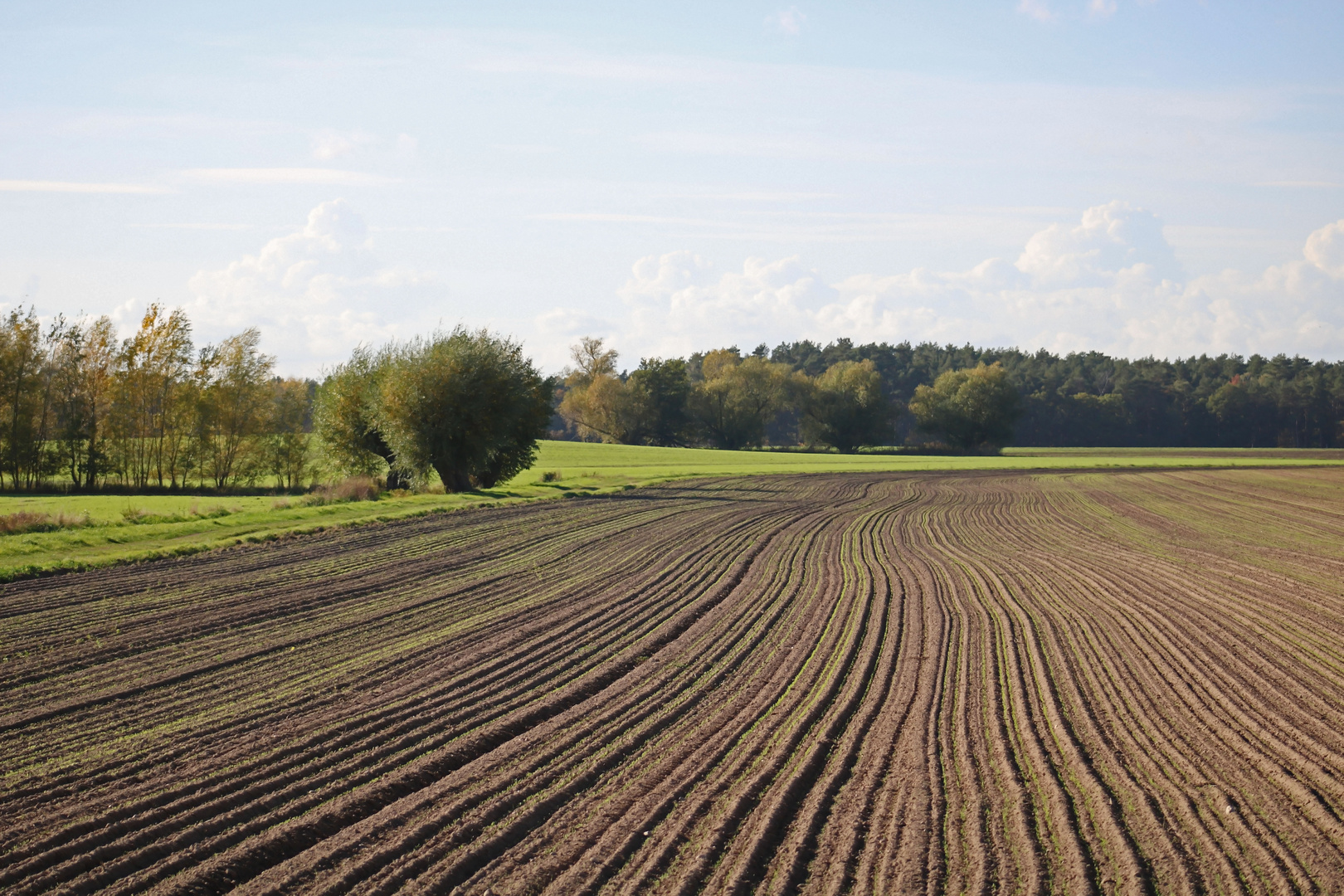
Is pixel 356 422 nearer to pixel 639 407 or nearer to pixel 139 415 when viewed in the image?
pixel 139 415

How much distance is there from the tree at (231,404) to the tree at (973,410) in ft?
229

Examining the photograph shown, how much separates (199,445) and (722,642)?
45982 millimetres

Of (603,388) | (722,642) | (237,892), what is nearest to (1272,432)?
(603,388)

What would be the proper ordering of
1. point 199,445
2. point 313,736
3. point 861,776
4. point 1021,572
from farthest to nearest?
1. point 199,445
2. point 1021,572
3. point 313,736
4. point 861,776

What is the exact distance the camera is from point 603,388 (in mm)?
95688

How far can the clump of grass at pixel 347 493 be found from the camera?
32656mm

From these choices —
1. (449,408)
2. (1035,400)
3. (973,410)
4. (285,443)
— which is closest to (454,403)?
(449,408)

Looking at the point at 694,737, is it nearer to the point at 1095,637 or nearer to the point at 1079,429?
the point at 1095,637

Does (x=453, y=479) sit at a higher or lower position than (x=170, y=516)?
higher

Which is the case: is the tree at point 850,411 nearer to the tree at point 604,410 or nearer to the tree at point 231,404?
the tree at point 604,410

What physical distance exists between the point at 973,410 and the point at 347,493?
77997mm

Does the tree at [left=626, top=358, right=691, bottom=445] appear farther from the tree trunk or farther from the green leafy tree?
the tree trunk

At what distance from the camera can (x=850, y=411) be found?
96875 millimetres

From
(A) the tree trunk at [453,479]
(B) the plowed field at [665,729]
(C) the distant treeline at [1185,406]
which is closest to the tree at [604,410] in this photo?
(C) the distant treeline at [1185,406]
